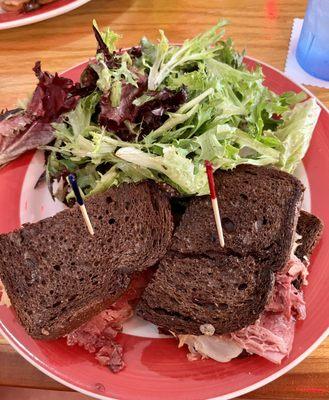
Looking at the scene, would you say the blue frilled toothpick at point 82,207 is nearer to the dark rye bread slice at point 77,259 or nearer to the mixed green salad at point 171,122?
the dark rye bread slice at point 77,259

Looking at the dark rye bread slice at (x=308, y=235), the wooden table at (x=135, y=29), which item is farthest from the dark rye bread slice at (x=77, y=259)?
the wooden table at (x=135, y=29)

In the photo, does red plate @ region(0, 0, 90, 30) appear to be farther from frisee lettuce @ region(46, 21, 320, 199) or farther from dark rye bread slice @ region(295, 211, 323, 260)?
dark rye bread slice @ region(295, 211, 323, 260)

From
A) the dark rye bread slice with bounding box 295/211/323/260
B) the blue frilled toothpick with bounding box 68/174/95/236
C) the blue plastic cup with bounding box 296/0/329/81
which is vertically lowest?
the dark rye bread slice with bounding box 295/211/323/260

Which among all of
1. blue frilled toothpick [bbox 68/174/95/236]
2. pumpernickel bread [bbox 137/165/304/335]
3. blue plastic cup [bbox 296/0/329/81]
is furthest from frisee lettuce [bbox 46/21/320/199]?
blue plastic cup [bbox 296/0/329/81]

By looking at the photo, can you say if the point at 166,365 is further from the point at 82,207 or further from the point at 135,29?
the point at 135,29

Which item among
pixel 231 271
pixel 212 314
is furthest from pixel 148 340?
pixel 231 271

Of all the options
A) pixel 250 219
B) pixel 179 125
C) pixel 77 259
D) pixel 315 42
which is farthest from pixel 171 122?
pixel 315 42
